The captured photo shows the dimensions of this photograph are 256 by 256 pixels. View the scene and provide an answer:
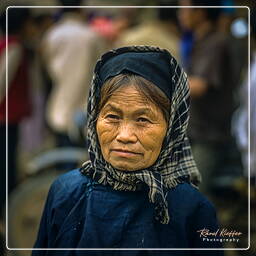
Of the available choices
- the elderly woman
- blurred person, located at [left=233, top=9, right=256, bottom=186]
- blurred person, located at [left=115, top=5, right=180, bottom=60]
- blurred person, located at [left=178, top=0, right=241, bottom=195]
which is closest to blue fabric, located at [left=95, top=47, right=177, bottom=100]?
the elderly woman

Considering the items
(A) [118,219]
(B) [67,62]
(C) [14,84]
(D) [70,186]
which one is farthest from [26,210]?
(A) [118,219]

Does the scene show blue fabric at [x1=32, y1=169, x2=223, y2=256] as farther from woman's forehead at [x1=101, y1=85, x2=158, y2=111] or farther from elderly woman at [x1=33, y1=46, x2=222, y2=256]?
woman's forehead at [x1=101, y1=85, x2=158, y2=111]

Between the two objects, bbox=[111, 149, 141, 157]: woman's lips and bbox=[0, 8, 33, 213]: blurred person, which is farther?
bbox=[0, 8, 33, 213]: blurred person

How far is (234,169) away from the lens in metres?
3.39

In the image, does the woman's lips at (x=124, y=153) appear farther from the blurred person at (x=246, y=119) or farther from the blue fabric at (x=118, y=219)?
the blurred person at (x=246, y=119)

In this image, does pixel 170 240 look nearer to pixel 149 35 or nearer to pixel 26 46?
pixel 149 35

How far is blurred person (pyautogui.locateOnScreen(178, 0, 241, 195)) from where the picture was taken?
304cm

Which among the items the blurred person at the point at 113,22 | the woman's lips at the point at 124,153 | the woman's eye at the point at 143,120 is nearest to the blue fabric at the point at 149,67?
the woman's eye at the point at 143,120

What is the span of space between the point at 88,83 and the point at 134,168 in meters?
0.51

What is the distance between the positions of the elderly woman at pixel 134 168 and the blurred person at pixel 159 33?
378mm

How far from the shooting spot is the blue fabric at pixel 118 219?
2525mm

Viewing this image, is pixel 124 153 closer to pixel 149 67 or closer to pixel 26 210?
pixel 149 67

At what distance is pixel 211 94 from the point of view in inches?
124
